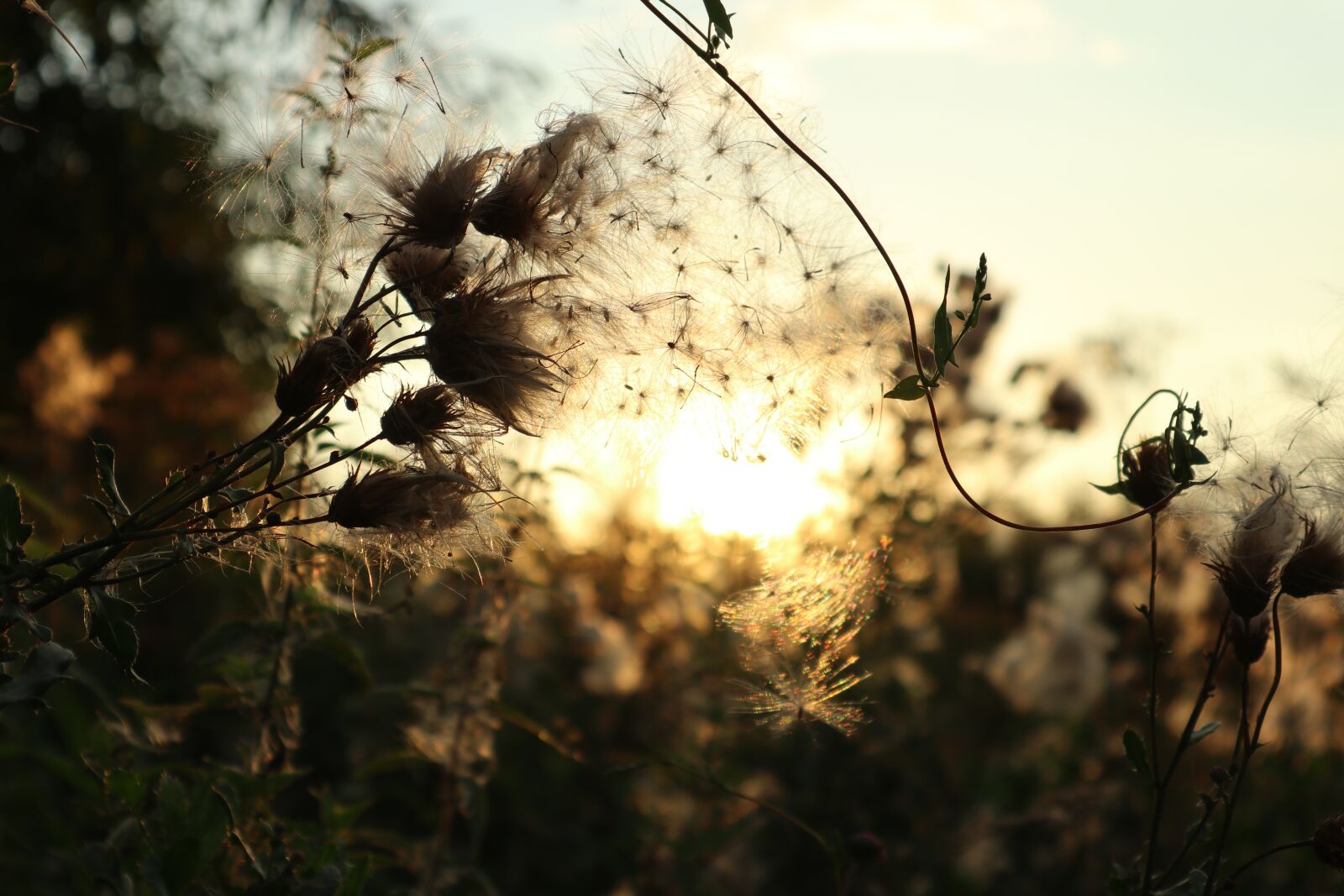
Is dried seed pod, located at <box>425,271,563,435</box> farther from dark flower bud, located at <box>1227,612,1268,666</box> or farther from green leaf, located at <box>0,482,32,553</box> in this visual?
dark flower bud, located at <box>1227,612,1268,666</box>

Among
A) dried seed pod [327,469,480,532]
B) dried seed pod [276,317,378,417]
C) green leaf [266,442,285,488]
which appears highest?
dried seed pod [276,317,378,417]

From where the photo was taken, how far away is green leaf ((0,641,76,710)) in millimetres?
1057

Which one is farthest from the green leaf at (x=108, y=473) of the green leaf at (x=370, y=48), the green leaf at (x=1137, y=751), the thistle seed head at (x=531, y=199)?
the green leaf at (x=1137, y=751)

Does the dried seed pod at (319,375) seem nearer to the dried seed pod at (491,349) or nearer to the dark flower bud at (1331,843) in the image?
the dried seed pod at (491,349)

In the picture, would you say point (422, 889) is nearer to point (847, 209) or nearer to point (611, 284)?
point (611, 284)

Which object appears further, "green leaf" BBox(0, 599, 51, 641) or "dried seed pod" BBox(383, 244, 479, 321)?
"dried seed pod" BBox(383, 244, 479, 321)

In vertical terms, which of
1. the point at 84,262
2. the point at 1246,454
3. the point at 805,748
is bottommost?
the point at 1246,454

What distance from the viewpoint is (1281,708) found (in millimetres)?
4605

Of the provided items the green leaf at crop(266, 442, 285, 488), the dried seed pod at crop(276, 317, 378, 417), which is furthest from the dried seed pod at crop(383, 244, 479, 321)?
the green leaf at crop(266, 442, 285, 488)

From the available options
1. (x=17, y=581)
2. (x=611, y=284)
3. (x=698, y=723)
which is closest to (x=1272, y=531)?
(x=611, y=284)

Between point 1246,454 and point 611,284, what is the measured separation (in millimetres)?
908

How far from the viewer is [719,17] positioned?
1.29 metres

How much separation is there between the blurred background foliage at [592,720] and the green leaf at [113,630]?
20 centimetres

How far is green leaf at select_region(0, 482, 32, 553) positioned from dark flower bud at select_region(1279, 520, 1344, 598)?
149cm
